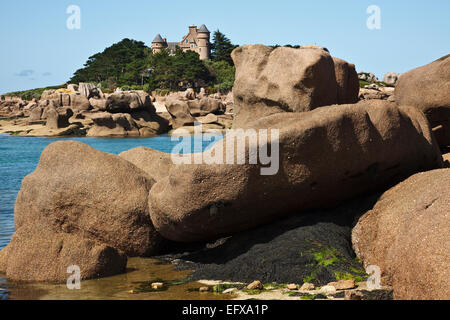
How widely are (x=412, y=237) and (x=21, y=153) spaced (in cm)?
3278

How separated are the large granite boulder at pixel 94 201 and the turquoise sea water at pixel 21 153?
2.11m

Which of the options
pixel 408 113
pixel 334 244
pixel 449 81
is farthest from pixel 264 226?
pixel 449 81

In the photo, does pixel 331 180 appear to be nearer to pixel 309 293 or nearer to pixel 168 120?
pixel 309 293

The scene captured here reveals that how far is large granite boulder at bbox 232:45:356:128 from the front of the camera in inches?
332

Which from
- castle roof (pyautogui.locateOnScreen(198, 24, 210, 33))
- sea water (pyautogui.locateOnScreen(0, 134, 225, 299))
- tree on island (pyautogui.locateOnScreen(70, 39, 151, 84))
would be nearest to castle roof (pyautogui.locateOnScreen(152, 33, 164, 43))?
tree on island (pyautogui.locateOnScreen(70, 39, 151, 84))

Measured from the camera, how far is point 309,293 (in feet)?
20.3

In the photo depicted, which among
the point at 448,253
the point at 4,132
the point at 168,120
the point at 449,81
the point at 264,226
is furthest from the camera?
the point at 4,132

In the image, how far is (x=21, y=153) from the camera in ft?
115

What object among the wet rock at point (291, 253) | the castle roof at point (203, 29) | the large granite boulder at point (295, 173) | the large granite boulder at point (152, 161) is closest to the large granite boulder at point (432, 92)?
the large granite boulder at point (295, 173)

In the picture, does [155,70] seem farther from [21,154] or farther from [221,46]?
[21,154]

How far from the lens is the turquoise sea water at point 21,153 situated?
14.0 metres

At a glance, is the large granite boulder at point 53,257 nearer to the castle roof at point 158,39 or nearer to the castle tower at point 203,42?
the castle tower at point 203,42

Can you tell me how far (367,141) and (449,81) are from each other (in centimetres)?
337

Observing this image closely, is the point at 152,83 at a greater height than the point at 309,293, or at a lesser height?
greater
